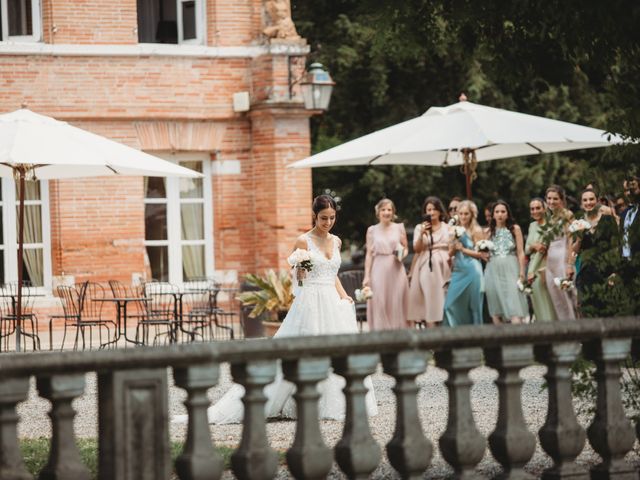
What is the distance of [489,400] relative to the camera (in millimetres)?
11367

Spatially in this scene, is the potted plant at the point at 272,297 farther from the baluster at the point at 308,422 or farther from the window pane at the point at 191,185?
the baluster at the point at 308,422

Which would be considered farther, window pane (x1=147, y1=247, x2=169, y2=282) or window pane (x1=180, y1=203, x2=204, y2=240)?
window pane (x1=180, y1=203, x2=204, y2=240)

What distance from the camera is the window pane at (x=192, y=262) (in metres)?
22.0

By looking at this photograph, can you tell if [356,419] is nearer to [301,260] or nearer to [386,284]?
[301,260]

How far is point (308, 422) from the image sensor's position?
5.21 metres

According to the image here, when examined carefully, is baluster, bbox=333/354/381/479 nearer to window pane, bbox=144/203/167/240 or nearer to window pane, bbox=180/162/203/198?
window pane, bbox=144/203/167/240

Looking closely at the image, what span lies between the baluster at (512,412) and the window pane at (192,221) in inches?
657

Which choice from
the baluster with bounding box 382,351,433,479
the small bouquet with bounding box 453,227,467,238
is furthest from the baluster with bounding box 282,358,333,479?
the small bouquet with bounding box 453,227,467,238

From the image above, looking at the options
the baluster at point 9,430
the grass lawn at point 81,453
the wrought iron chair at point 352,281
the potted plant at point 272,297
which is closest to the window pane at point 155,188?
the wrought iron chair at point 352,281

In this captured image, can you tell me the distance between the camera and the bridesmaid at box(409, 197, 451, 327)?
1789 cm

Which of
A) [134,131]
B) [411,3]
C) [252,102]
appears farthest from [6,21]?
[411,3]

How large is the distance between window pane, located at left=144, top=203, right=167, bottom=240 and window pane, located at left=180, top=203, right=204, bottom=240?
304 mm

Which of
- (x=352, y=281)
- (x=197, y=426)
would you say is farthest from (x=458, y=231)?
(x=197, y=426)

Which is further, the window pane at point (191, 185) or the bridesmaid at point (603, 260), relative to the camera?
the window pane at point (191, 185)
